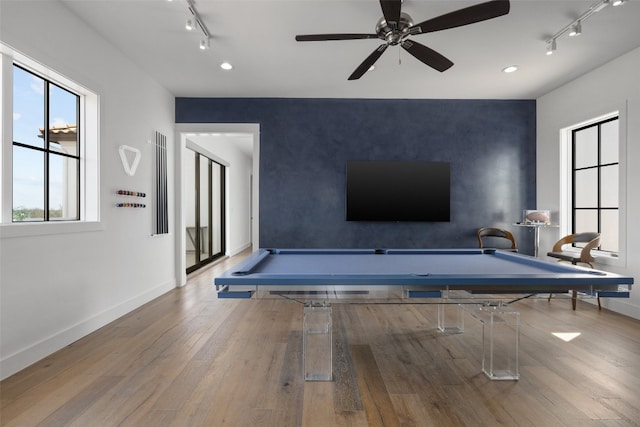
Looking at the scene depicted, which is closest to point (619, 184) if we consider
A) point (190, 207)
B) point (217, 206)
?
point (190, 207)

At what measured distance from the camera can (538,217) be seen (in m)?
4.27

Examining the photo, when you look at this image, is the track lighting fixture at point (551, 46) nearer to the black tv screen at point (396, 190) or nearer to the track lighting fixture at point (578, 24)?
the track lighting fixture at point (578, 24)

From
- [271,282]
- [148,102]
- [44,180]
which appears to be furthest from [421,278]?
[148,102]

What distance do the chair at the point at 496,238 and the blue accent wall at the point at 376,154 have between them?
0.17 meters

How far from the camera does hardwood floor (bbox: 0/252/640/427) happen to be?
168cm

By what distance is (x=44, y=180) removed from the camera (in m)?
2.56

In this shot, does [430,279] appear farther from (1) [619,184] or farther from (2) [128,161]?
(2) [128,161]

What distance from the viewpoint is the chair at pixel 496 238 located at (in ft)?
14.9

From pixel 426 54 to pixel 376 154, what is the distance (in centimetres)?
215

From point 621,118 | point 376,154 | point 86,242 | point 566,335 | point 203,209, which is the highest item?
point 621,118

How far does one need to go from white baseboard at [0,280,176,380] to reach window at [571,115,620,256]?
5.22 metres

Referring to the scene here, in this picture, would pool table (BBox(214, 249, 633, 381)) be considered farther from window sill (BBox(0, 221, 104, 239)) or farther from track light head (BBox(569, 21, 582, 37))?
track light head (BBox(569, 21, 582, 37))

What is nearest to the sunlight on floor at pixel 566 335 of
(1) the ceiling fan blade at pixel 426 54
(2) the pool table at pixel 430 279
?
(2) the pool table at pixel 430 279

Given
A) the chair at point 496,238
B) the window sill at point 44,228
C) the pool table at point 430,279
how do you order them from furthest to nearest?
the chair at point 496,238
the window sill at point 44,228
the pool table at point 430,279
